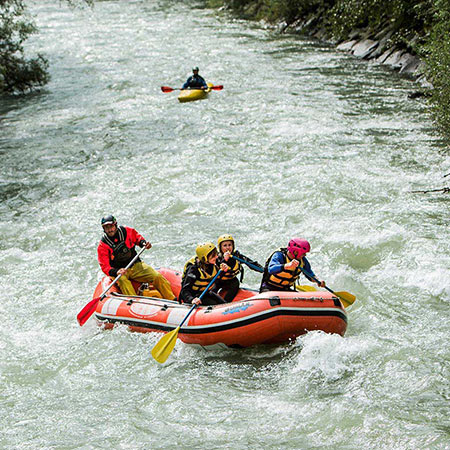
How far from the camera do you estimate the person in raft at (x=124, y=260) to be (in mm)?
8148

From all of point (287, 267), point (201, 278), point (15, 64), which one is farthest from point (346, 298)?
point (15, 64)

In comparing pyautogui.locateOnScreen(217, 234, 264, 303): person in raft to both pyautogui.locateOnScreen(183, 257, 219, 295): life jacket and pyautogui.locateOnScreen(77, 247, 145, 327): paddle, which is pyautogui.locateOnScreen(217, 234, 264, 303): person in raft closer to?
pyautogui.locateOnScreen(183, 257, 219, 295): life jacket

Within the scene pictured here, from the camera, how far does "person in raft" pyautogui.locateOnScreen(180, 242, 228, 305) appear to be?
7.21 meters

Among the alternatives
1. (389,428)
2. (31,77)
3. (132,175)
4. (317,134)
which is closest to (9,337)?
(389,428)

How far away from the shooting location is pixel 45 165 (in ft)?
46.0

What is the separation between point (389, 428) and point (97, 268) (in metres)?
5.35

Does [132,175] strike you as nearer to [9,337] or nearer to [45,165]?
[45,165]

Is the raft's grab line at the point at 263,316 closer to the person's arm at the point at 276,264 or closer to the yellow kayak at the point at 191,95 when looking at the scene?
the person's arm at the point at 276,264

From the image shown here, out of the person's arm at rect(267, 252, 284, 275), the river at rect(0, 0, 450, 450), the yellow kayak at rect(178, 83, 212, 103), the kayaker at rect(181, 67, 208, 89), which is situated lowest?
the river at rect(0, 0, 450, 450)

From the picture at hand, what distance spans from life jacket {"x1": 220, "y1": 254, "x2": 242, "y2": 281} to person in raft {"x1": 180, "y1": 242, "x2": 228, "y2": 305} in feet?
0.36

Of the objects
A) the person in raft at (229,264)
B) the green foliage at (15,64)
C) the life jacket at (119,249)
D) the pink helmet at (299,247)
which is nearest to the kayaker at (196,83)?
the green foliage at (15,64)

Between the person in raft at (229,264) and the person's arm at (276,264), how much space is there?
0.30 m

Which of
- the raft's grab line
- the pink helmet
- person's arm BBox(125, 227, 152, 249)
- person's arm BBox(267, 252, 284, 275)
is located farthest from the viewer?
person's arm BBox(125, 227, 152, 249)

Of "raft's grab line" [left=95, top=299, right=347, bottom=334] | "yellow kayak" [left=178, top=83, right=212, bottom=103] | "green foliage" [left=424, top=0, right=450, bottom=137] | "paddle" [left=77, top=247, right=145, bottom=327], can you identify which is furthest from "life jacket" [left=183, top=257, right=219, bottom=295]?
"yellow kayak" [left=178, top=83, right=212, bottom=103]
